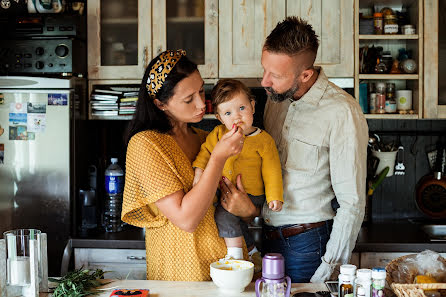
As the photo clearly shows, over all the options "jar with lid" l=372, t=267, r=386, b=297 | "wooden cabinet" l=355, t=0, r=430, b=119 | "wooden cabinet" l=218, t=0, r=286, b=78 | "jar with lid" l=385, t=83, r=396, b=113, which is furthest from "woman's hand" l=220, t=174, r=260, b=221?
"jar with lid" l=385, t=83, r=396, b=113

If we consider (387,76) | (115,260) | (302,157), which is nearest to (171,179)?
(302,157)

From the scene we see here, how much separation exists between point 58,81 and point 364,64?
1.80 metres

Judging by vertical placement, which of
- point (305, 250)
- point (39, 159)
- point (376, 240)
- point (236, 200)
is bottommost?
point (376, 240)

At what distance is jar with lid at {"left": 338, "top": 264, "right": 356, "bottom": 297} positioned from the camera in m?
1.57

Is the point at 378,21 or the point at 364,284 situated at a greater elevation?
the point at 378,21

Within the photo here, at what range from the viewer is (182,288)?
182 centimetres

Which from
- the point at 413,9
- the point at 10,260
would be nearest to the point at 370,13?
the point at 413,9

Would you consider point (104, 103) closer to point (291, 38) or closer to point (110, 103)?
point (110, 103)

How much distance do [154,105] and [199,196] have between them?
415 mm

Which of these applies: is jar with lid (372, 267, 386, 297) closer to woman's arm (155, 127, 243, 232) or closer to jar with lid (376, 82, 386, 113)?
woman's arm (155, 127, 243, 232)

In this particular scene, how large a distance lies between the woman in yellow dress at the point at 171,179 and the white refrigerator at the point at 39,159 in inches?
47.4

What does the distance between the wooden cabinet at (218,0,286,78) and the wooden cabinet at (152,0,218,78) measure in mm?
79

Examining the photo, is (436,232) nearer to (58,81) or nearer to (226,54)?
(226,54)

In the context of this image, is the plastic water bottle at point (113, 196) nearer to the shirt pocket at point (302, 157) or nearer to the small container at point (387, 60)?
the shirt pocket at point (302, 157)
